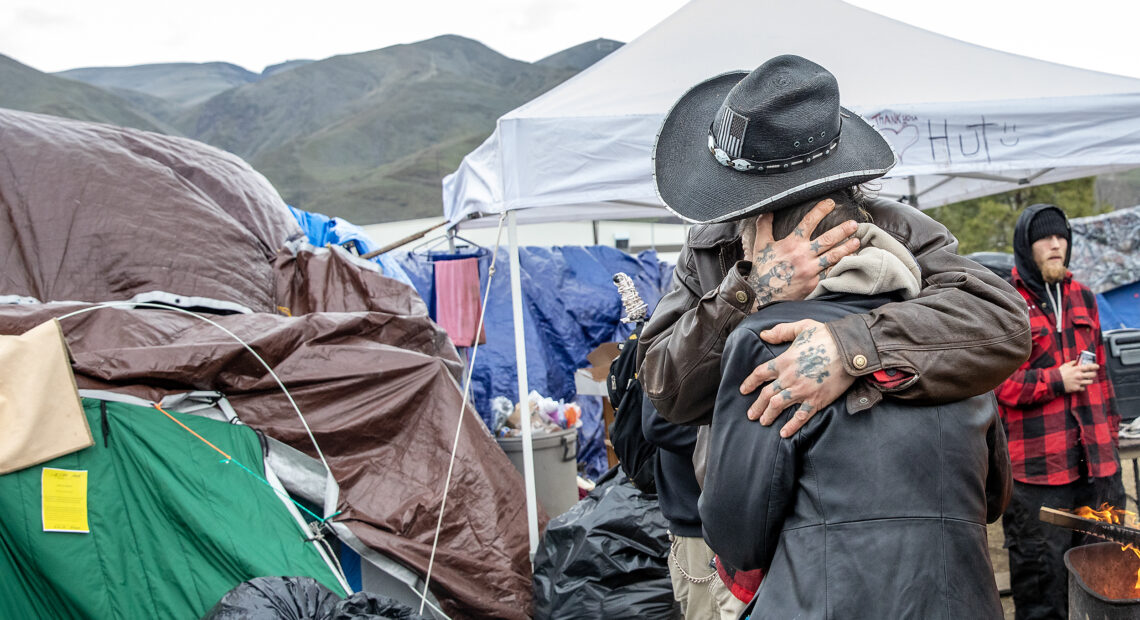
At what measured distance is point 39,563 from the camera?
305 cm

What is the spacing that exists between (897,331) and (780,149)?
388 millimetres

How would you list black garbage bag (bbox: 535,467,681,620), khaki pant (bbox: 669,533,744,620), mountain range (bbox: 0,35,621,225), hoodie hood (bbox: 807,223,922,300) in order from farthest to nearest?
mountain range (bbox: 0,35,621,225)
black garbage bag (bbox: 535,467,681,620)
khaki pant (bbox: 669,533,744,620)
hoodie hood (bbox: 807,223,922,300)

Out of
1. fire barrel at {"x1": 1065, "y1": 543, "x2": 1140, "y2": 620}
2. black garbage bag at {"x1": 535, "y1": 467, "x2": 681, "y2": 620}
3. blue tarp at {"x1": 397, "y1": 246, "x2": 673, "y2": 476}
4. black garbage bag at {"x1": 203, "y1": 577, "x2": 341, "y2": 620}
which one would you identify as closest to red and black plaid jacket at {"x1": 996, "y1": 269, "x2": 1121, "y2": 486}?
fire barrel at {"x1": 1065, "y1": 543, "x2": 1140, "y2": 620}

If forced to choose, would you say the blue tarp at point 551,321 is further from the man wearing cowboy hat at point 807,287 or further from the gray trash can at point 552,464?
the man wearing cowboy hat at point 807,287

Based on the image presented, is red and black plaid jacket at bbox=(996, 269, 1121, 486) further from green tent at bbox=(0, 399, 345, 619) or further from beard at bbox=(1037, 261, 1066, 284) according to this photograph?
green tent at bbox=(0, 399, 345, 619)

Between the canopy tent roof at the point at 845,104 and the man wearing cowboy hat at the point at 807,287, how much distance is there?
7.09ft

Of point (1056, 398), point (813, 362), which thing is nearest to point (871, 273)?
point (813, 362)

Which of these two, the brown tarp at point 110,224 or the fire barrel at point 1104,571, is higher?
the brown tarp at point 110,224

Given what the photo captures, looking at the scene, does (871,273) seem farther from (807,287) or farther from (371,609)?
(371,609)

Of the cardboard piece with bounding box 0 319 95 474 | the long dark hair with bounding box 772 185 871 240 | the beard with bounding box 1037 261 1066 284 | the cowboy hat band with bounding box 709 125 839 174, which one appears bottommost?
the cardboard piece with bounding box 0 319 95 474

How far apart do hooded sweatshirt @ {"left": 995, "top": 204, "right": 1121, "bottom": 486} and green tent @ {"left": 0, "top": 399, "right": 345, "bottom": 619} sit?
3.35 m

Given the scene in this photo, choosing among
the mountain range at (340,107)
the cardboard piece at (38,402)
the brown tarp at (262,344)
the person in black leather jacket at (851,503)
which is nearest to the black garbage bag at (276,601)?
the brown tarp at (262,344)

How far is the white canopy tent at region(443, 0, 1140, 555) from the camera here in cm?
383

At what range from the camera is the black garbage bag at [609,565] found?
3682mm
